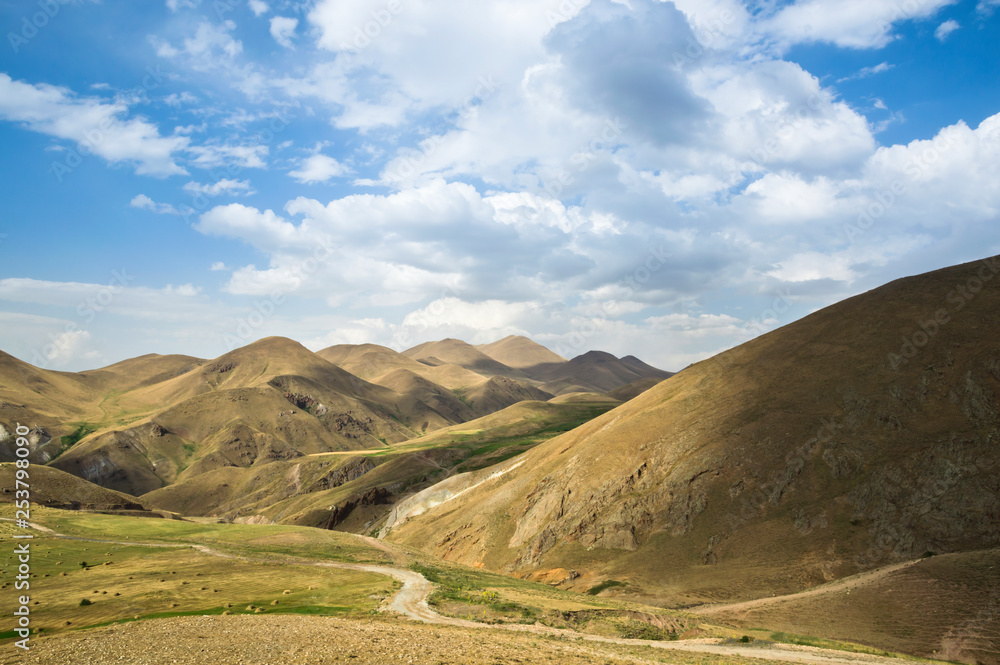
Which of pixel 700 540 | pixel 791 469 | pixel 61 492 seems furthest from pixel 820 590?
pixel 61 492

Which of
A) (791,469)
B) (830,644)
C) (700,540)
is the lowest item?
(830,644)

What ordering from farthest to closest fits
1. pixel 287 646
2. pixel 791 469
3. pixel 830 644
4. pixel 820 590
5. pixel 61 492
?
1. pixel 61 492
2. pixel 791 469
3. pixel 820 590
4. pixel 830 644
5. pixel 287 646

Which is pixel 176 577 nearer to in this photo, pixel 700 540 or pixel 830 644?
pixel 830 644

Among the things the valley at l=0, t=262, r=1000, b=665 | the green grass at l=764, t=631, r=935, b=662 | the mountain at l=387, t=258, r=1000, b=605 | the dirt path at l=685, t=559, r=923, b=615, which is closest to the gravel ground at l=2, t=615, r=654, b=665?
the valley at l=0, t=262, r=1000, b=665

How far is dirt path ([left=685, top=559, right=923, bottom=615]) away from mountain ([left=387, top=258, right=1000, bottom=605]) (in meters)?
2.42

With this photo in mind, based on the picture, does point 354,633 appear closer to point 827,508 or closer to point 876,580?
point 876,580

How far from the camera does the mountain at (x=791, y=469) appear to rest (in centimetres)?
4869

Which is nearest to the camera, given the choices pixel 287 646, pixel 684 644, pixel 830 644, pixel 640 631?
pixel 287 646

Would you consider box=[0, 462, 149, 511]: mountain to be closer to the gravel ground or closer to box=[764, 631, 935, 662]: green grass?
the gravel ground

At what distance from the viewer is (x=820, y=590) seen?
1686 inches

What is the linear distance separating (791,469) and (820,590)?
650 inches

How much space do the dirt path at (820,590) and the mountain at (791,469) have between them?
2.42 meters

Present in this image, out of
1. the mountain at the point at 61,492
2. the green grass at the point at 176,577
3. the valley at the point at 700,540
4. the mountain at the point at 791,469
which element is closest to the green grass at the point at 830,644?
the valley at the point at 700,540

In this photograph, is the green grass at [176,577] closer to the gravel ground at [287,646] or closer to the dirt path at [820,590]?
the gravel ground at [287,646]
